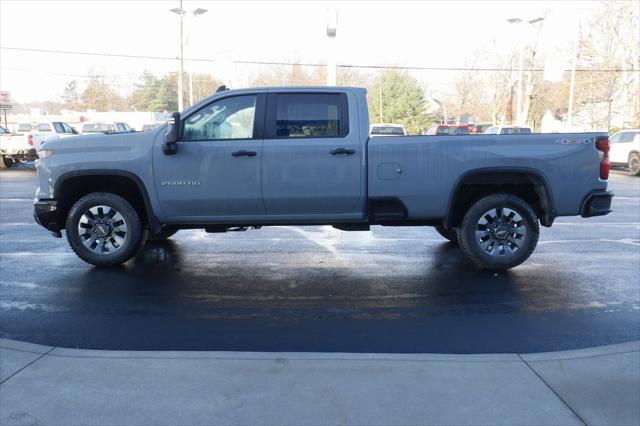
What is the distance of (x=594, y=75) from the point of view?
162ft

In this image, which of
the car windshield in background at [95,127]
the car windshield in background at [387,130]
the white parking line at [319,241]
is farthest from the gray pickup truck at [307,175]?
the car windshield in background at [95,127]

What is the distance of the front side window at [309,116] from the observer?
22.2ft

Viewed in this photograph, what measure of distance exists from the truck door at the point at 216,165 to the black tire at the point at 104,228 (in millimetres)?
479

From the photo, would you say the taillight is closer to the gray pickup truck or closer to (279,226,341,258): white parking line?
the gray pickup truck

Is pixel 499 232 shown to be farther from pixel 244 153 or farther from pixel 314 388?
pixel 314 388

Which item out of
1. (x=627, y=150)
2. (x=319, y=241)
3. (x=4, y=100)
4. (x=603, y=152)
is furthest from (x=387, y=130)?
(x=4, y=100)

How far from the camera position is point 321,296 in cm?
598

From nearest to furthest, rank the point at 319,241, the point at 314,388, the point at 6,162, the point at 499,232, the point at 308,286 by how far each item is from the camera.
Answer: the point at 314,388, the point at 308,286, the point at 499,232, the point at 319,241, the point at 6,162

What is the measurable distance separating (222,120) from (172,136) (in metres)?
0.61

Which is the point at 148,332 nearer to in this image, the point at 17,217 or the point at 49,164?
the point at 49,164

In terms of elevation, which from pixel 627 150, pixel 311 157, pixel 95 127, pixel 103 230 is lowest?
pixel 103 230

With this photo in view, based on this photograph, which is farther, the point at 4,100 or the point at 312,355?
the point at 4,100

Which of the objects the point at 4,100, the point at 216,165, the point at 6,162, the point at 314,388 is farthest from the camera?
the point at 4,100

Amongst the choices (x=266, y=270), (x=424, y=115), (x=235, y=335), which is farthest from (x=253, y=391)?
(x=424, y=115)
